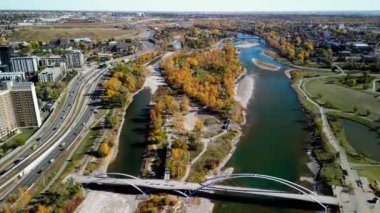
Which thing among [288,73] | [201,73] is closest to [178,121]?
[201,73]

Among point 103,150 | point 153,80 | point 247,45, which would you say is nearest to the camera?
point 103,150

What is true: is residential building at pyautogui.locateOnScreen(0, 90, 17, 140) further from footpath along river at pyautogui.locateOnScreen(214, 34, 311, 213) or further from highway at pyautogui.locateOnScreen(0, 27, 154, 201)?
footpath along river at pyautogui.locateOnScreen(214, 34, 311, 213)

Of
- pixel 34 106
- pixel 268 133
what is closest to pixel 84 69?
pixel 34 106

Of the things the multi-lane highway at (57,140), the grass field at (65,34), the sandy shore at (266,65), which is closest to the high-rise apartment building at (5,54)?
the multi-lane highway at (57,140)

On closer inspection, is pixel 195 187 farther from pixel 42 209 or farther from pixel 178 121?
pixel 178 121

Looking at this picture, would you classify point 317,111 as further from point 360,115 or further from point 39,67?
point 39,67

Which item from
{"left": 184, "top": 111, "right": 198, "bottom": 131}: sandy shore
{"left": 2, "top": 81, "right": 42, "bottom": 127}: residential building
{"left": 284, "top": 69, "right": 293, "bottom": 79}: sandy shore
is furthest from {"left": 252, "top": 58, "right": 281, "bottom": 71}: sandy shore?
{"left": 2, "top": 81, "right": 42, "bottom": 127}: residential building
